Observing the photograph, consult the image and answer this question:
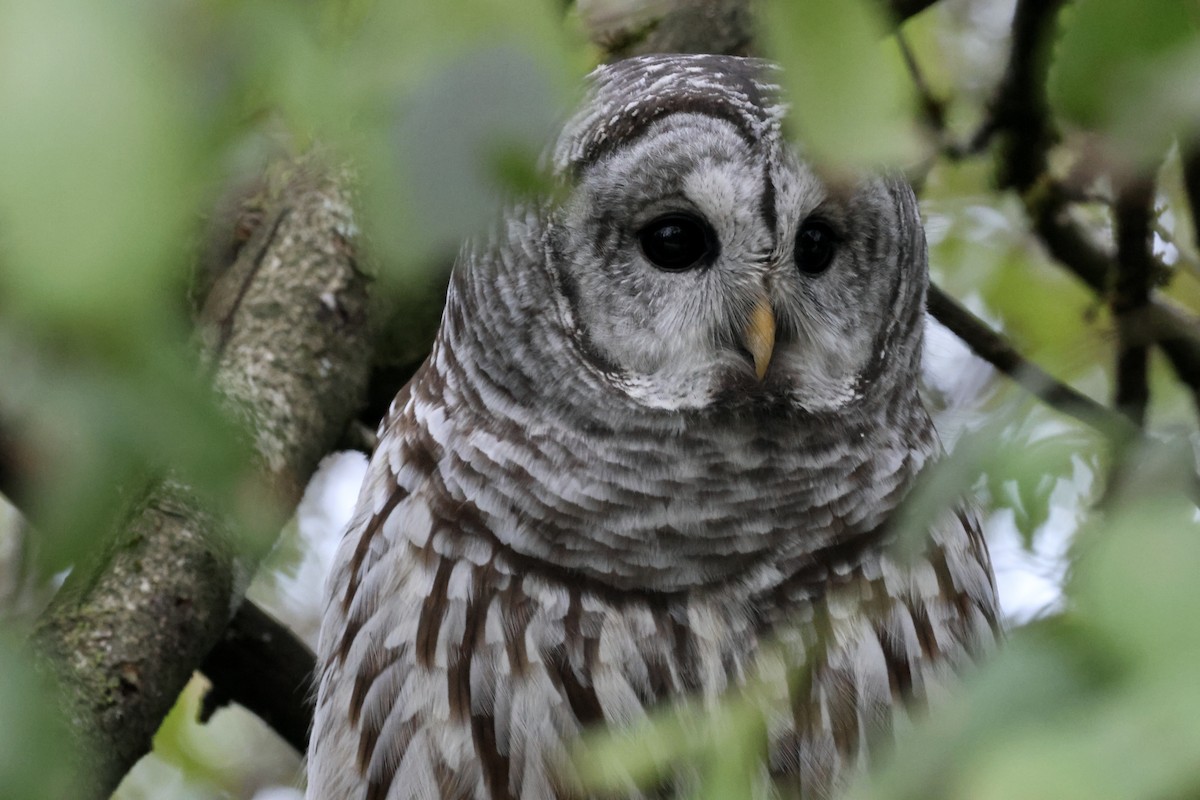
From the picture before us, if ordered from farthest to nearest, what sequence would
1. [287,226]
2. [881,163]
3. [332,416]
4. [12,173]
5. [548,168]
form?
1. [287,226]
2. [332,416]
3. [548,168]
4. [881,163]
5. [12,173]

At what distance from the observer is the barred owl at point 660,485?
2.42 meters

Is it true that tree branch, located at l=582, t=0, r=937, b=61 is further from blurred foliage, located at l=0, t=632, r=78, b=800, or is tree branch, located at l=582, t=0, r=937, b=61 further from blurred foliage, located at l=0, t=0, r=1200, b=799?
blurred foliage, located at l=0, t=632, r=78, b=800

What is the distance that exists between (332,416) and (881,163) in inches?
91.7

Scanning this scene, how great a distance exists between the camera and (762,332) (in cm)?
237

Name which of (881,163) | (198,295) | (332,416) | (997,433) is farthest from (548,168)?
(198,295)

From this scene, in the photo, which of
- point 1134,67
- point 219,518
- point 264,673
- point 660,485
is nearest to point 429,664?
point 660,485

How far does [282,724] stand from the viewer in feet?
10.5

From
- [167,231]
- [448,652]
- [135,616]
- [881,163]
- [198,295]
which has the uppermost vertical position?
[167,231]

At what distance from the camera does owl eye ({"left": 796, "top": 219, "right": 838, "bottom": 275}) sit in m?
2.43

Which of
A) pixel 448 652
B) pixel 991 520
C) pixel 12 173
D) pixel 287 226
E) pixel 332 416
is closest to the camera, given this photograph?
pixel 12 173

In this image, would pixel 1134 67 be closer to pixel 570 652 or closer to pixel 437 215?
pixel 437 215

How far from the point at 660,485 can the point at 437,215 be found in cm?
180

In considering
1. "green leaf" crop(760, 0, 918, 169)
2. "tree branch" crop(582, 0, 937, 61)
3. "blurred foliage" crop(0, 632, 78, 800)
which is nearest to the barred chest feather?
"tree branch" crop(582, 0, 937, 61)

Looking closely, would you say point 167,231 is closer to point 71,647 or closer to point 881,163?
point 881,163
